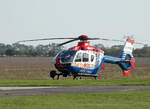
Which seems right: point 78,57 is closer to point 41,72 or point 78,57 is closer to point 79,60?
point 79,60

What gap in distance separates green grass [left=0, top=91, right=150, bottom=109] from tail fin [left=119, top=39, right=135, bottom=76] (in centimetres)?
2390

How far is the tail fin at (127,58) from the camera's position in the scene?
44719 mm

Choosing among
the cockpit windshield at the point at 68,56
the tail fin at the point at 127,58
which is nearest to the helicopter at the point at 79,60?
the cockpit windshield at the point at 68,56

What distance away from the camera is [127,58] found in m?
46.0

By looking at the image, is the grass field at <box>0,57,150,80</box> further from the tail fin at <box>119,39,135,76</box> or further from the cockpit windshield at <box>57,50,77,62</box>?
the cockpit windshield at <box>57,50,77,62</box>

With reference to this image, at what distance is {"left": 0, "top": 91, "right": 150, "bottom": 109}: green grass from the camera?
54.0 ft

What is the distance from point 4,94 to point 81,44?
1810 cm

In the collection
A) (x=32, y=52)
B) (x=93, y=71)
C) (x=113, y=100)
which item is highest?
(x=113, y=100)

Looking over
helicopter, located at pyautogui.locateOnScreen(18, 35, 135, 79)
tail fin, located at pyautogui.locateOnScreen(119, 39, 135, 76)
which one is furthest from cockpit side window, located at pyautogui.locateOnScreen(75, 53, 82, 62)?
tail fin, located at pyautogui.locateOnScreen(119, 39, 135, 76)

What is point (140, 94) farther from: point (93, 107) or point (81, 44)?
point (81, 44)

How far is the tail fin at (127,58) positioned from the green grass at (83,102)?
23904mm

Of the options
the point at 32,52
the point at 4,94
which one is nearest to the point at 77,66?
the point at 4,94

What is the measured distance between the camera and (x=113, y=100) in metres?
18.6

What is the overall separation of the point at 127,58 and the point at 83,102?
28.7 meters
